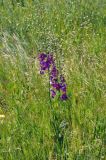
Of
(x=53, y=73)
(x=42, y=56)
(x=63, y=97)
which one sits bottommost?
(x=63, y=97)

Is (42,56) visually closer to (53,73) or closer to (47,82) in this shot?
(53,73)

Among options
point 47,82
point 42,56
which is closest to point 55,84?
point 42,56

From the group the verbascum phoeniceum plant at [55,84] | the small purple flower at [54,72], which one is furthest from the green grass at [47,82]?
the small purple flower at [54,72]

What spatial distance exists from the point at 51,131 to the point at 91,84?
1.98 ft

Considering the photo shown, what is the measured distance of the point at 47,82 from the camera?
2709mm

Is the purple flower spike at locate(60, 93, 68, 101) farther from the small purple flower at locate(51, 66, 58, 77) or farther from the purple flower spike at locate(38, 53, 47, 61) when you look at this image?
the purple flower spike at locate(38, 53, 47, 61)

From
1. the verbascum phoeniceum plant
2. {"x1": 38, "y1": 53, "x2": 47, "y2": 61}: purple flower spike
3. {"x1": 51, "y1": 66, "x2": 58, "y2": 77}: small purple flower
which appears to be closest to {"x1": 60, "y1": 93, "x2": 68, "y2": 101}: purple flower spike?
the verbascum phoeniceum plant

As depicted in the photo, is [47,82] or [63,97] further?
[47,82]

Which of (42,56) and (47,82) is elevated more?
(42,56)

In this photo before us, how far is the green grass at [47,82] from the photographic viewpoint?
2.10 m

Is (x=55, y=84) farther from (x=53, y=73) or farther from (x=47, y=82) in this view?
(x=47, y=82)

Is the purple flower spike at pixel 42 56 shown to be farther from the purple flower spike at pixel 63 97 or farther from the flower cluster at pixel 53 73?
the purple flower spike at pixel 63 97

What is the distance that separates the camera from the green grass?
210cm

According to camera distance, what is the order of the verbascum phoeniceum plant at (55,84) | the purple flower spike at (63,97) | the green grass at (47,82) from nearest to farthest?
the green grass at (47,82), the verbascum phoeniceum plant at (55,84), the purple flower spike at (63,97)
